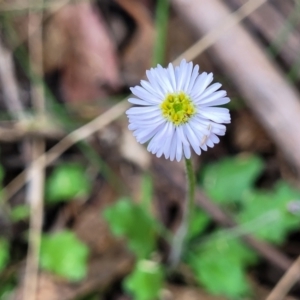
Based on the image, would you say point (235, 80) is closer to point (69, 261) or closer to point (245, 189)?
point (245, 189)

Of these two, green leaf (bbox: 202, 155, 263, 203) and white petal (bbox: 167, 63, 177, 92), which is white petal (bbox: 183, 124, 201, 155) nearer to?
white petal (bbox: 167, 63, 177, 92)

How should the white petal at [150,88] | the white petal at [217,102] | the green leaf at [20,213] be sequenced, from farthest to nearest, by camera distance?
1. the green leaf at [20,213]
2. the white petal at [150,88]
3. the white petal at [217,102]

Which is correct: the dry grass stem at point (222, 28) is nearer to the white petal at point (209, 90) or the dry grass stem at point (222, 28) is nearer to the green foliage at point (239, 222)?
the green foliage at point (239, 222)

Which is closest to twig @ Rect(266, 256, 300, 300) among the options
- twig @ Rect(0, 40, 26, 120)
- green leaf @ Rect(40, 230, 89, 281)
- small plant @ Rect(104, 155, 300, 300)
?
small plant @ Rect(104, 155, 300, 300)

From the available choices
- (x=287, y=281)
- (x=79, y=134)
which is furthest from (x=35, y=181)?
(x=287, y=281)

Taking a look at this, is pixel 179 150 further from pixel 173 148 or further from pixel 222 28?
pixel 222 28

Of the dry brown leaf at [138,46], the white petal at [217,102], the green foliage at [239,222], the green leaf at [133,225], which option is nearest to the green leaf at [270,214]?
the green foliage at [239,222]
